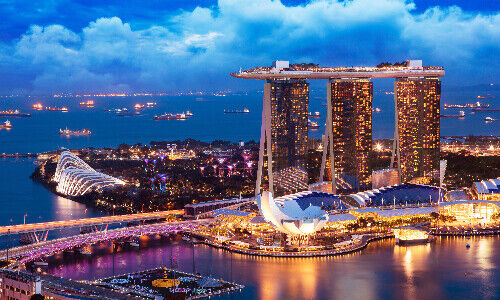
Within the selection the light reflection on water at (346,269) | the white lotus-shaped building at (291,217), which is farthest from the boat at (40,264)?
the white lotus-shaped building at (291,217)

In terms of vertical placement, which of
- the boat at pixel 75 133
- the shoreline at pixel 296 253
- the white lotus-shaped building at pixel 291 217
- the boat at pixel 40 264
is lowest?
the boat at pixel 40 264

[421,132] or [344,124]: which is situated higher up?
[344,124]

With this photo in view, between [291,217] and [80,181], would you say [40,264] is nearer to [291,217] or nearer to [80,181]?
[291,217]

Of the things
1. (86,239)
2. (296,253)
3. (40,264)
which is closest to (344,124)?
(296,253)

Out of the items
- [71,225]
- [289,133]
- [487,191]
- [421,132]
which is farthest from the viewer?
[421,132]

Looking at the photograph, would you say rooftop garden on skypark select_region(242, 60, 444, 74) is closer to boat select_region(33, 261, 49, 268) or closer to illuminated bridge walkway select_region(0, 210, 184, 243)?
illuminated bridge walkway select_region(0, 210, 184, 243)

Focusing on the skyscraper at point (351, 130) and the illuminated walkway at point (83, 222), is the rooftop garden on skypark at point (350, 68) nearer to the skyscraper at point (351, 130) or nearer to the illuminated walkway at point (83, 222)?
the skyscraper at point (351, 130)

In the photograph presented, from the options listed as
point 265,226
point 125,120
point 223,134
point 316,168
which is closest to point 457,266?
point 265,226

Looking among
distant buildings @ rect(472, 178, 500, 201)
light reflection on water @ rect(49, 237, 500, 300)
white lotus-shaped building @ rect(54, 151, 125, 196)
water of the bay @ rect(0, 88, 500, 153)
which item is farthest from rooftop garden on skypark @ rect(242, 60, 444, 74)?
water of the bay @ rect(0, 88, 500, 153)
